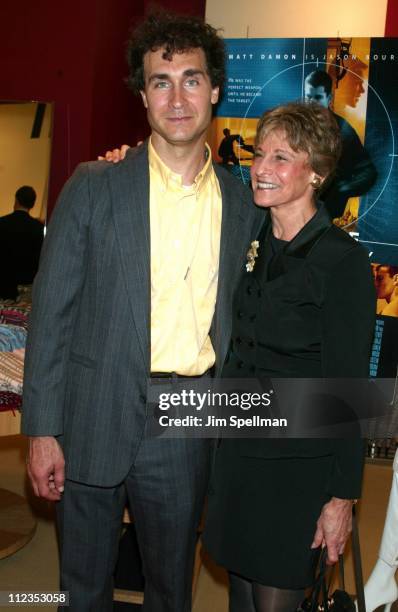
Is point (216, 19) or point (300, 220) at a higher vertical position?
point (216, 19)

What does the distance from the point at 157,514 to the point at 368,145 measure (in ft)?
7.84

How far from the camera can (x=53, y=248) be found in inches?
70.1

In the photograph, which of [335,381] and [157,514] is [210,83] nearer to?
[335,381]

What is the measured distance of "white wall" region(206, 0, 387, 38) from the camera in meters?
4.26

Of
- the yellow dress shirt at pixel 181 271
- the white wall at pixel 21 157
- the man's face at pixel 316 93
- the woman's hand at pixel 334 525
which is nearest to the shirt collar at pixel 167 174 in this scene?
the yellow dress shirt at pixel 181 271

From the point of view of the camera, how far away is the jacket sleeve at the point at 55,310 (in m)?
1.78

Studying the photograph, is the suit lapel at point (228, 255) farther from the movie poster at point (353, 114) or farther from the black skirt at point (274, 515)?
the movie poster at point (353, 114)

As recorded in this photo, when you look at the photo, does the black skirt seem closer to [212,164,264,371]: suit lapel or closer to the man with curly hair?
the man with curly hair

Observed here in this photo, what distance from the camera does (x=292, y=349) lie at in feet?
5.99

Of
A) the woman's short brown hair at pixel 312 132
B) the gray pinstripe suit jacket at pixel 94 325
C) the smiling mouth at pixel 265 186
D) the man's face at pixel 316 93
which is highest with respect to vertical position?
the man's face at pixel 316 93

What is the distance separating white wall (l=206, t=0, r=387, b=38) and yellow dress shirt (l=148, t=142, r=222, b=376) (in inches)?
103

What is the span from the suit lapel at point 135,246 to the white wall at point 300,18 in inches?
109

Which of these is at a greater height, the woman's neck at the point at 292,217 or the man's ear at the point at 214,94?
the man's ear at the point at 214,94

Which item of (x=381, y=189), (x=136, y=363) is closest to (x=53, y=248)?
(x=136, y=363)
